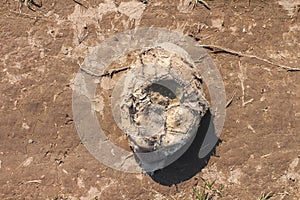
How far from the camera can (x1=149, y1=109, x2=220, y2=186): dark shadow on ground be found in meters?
2.76

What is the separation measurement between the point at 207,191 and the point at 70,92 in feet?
3.55

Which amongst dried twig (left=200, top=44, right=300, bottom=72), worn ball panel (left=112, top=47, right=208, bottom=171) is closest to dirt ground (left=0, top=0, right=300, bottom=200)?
dried twig (left=200, top=44, right=300, bottom=72)

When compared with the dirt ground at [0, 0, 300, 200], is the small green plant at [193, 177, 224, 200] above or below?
below

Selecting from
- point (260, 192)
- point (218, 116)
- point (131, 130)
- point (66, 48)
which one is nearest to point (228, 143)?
point (218, 116)

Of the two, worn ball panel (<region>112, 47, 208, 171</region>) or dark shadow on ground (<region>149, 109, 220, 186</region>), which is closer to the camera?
worn ball panel (<region>112, 47, 208, 171</region>)

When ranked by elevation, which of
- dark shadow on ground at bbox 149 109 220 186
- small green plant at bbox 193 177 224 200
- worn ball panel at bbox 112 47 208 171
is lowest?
small green plant at bbox 193 177 224 200

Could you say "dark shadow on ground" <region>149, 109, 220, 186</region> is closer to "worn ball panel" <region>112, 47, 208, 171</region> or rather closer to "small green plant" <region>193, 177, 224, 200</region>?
"small green plant" <region>193, 177, 224, 200</region>

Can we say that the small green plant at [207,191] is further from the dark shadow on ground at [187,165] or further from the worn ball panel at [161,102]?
the worn ball panel at [161,102]

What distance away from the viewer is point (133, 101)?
244 cm

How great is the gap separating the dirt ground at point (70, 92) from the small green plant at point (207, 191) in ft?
0.09

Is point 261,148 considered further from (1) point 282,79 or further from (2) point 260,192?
(1) point 282,79

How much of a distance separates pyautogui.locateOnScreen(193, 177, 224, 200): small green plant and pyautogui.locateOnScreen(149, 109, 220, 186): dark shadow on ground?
0.10m

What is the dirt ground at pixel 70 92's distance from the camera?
280cm

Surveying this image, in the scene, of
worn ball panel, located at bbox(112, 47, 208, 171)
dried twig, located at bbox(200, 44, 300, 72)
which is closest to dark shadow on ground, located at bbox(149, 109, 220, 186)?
worn ball panel, located at bbox(112, 47, 208, 171)
